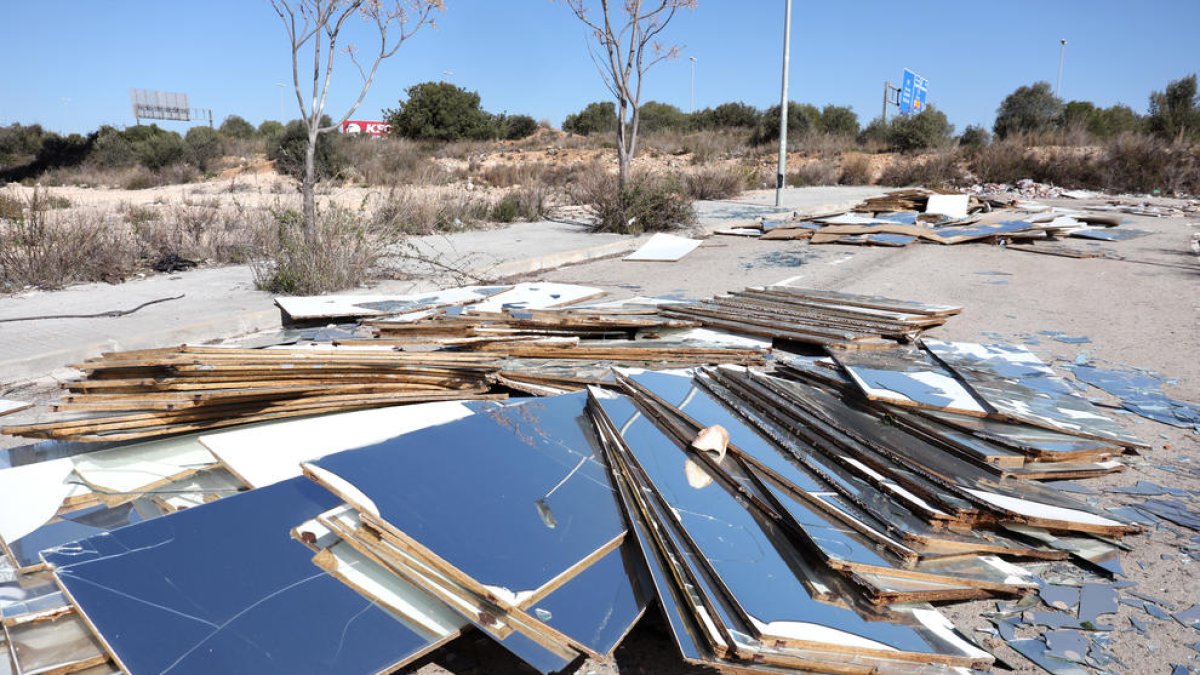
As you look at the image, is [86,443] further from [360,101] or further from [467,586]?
[360,101]

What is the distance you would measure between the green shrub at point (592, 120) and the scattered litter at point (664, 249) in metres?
45.0

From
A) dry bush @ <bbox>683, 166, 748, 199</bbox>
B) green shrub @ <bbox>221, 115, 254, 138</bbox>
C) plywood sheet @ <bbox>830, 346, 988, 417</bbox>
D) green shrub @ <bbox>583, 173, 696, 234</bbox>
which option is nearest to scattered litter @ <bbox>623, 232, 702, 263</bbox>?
green shrub @ <bbox>583, 173, 696, 234</bbox>

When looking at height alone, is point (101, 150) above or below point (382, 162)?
above

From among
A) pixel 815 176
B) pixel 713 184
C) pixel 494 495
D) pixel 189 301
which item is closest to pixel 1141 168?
pixel 815 176

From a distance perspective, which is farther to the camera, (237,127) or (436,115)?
(237,127)

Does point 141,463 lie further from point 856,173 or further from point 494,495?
point 856,173

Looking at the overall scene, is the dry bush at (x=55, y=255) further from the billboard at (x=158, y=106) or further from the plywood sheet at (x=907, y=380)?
the billboard at (x=158, y=106)

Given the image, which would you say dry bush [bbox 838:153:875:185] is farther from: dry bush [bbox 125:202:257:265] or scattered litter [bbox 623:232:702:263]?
dry bush [bbox 125:202:257:265]

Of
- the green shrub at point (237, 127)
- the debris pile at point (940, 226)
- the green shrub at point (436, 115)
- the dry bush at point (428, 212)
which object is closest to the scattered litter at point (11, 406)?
the dry bush at point (428, 212)

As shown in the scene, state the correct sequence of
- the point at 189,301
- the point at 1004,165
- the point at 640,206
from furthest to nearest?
the point at 1004,165
the point at 640,206
the point at 189,301

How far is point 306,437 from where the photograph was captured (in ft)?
11.6

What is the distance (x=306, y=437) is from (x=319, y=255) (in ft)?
16.0

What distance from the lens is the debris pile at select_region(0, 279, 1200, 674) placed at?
7.33 ft

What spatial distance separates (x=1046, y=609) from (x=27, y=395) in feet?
18.6
